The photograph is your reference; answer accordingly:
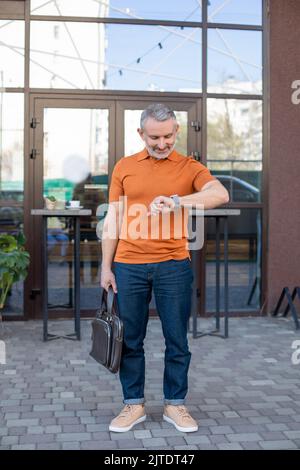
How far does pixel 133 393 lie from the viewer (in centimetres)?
397

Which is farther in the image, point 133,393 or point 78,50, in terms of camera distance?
point 78,50

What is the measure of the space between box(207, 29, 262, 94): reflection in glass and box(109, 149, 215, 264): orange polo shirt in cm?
357

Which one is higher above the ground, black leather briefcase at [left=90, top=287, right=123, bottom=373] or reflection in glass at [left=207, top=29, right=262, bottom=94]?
reflection in glass at [left=207, top=29, right=262, bottom=94]

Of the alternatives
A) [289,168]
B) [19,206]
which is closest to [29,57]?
[19,206]

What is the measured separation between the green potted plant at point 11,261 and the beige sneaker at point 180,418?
97.2 inches

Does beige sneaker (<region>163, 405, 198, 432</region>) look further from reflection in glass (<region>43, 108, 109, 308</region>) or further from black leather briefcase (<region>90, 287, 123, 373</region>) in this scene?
reflection in glass (<region>43, 108, 109, 308</region>)

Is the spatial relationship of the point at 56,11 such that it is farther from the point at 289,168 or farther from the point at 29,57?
the point at 289,168

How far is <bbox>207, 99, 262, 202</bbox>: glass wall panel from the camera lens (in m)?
7.18

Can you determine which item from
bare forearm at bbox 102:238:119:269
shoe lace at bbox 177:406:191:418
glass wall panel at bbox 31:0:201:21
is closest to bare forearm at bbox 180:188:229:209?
bare forearm at bbox 102:238:119:269

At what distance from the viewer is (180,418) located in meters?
3.92

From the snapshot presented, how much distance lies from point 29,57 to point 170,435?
4.32 meters

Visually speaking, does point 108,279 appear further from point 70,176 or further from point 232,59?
point 232,59

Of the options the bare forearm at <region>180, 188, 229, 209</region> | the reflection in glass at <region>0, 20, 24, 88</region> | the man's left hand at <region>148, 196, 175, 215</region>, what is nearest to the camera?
the man's left hand at <region>148, 196, 175, 215</region>

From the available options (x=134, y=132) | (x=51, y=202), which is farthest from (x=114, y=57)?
(x=51, y=202)
